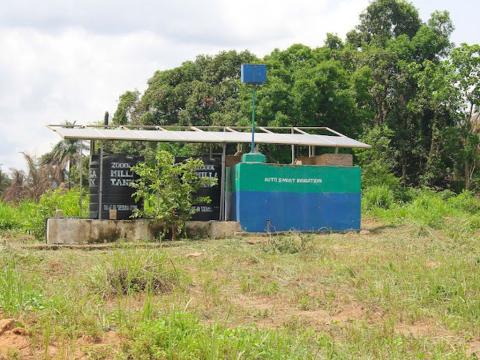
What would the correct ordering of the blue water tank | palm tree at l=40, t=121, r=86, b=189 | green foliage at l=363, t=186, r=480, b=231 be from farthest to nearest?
palm tree at l=40, t=121, r=86, b=189, green foliage at l=363, t=186, r=480, b=231, the blue water tank

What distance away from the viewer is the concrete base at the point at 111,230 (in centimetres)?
1355

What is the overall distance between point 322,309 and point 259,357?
2385 mm

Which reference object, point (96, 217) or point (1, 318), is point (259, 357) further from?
point (96, 217)

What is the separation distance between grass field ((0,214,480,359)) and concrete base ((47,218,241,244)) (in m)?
2.09

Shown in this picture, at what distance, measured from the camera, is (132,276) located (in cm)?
750

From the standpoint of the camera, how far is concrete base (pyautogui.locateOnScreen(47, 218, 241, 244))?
13.6 m

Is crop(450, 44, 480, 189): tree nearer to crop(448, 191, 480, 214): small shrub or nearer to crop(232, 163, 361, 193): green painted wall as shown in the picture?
crop(448, 191, 480, 214): small shrub

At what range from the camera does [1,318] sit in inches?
215

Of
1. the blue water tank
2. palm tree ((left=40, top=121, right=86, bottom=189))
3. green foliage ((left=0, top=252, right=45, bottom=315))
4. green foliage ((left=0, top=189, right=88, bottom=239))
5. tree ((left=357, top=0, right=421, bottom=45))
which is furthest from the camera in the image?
palm tree ((left=40, top=121, right=86, bottom=189))

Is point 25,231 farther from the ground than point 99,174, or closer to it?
closer to it

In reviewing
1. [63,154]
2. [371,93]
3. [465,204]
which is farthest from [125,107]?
[465,204]

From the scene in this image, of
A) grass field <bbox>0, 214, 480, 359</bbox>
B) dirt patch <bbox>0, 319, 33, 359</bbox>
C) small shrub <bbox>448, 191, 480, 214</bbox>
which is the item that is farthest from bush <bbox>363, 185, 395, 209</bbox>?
dirt patch <bbox>0, 319, 33, 359</bbox>

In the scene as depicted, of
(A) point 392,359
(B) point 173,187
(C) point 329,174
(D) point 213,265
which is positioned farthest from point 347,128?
(A) point 392,359

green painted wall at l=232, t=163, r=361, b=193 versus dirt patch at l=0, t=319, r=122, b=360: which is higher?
green painted wall at l=232, t=163, r=361, b=193
